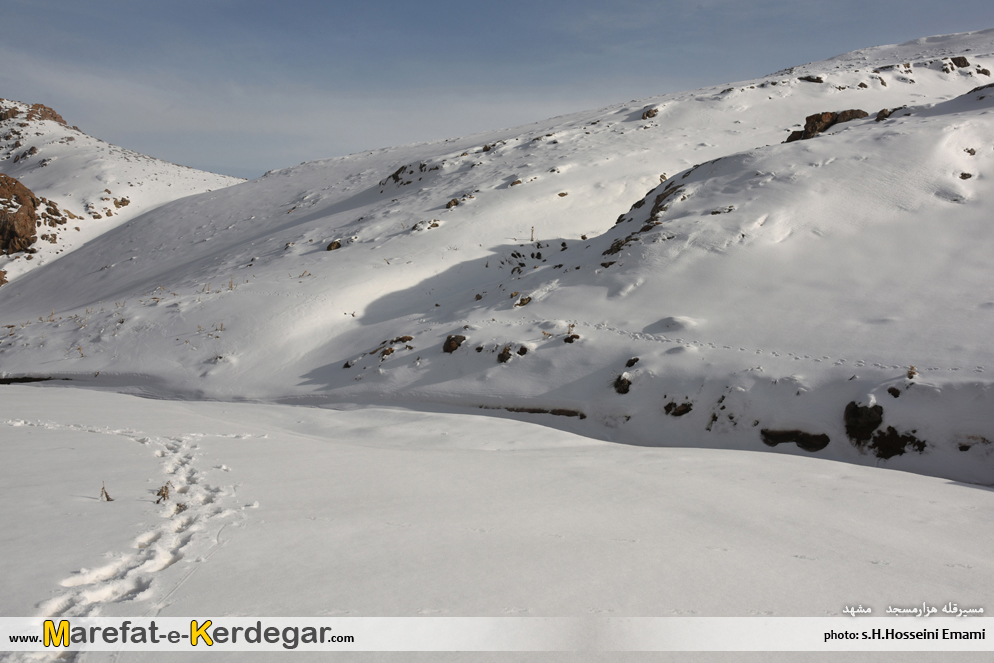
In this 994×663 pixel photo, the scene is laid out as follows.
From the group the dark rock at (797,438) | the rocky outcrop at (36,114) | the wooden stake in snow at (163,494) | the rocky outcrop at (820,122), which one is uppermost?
the rocky outcrop at (36,114)

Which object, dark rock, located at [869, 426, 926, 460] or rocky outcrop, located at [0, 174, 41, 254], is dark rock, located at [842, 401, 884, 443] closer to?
dark rock, located at [869, 426, 926, 460]

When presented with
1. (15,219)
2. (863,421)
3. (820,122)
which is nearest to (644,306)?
(863,421)

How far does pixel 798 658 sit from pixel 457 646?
4.12 ft

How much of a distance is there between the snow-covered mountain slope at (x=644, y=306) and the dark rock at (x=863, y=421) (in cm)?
2

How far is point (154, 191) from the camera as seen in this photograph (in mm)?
32344

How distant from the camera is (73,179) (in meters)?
31.6

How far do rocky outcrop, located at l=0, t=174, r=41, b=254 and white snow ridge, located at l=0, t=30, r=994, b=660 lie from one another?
10729mm

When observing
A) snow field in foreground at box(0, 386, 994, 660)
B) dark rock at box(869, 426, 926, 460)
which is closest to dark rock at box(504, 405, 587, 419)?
snow field in foreground at box(0, 386, 994, 660)

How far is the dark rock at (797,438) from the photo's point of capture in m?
5.58

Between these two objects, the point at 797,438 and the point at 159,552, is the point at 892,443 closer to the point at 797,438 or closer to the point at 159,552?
the point at 797,438

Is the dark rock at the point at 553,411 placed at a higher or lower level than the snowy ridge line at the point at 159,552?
lower

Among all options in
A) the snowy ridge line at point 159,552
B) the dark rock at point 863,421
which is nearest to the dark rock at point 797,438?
the dark rock at point 863,421

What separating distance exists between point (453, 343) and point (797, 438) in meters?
4.98

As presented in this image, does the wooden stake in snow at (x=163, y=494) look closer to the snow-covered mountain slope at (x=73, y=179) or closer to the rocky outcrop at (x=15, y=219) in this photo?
the snow-covered mountain slope at (x=73, y=179)
